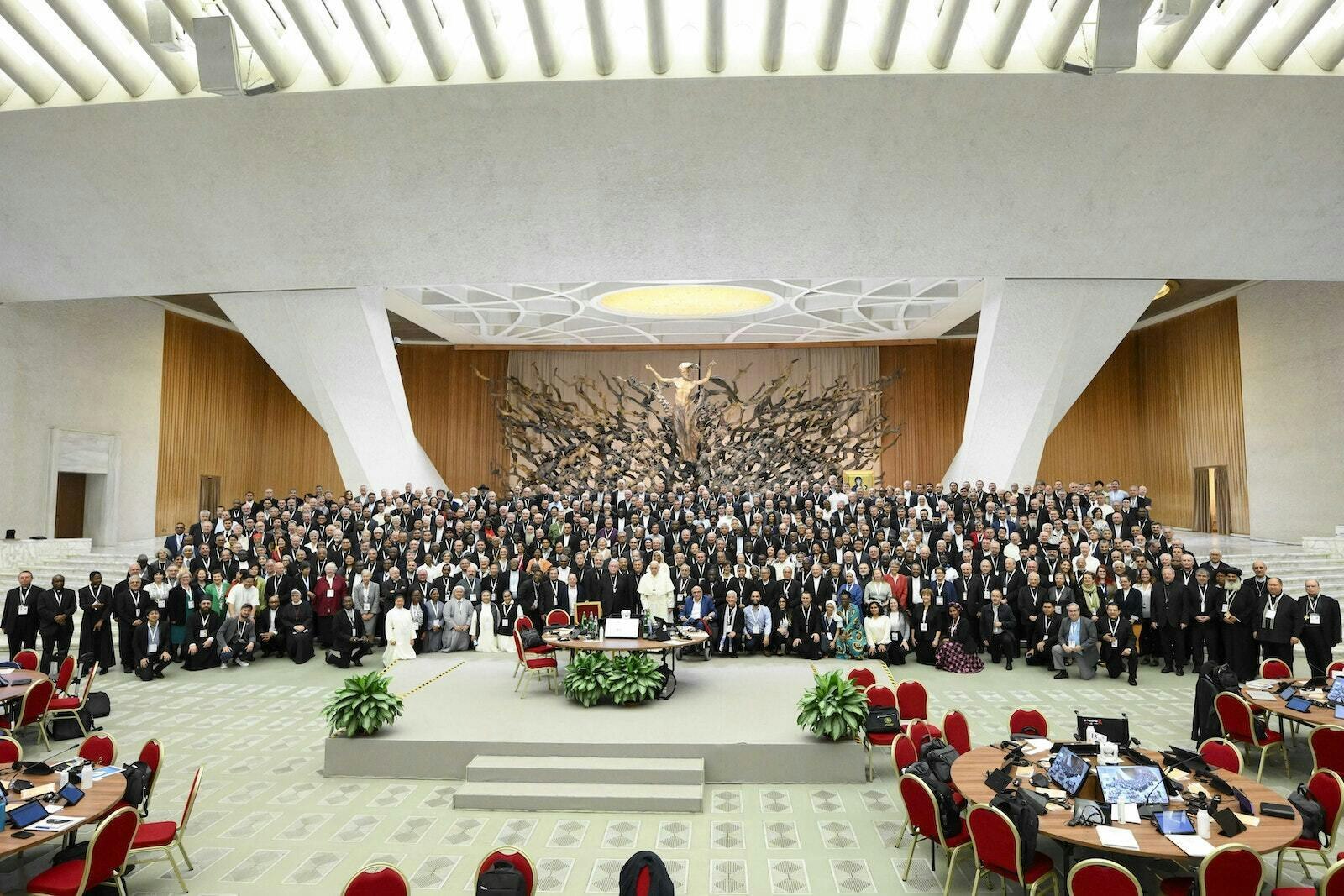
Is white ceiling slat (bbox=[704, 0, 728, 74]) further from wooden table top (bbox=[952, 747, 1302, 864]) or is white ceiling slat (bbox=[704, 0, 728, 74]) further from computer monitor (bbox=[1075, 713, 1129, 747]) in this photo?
wooden table top (bbox=[952, 747, 1302, 864])

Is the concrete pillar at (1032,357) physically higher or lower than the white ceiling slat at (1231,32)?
lower

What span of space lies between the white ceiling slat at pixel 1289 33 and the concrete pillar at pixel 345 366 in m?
14.5

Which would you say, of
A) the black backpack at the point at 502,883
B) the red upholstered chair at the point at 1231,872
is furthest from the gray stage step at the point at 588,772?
the red upholstered chair at the point at 1231,872

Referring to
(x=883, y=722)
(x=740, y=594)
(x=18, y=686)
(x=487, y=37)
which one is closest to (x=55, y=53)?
(x=487, y=37)

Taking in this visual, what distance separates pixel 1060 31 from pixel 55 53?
12.0 m

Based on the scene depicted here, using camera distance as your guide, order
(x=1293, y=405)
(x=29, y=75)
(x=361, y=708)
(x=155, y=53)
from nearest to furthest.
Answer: (x=361, y=708), (x=155, y=53), (x=29, y=75), (x=1293, y=405)

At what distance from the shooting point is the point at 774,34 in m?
10.5

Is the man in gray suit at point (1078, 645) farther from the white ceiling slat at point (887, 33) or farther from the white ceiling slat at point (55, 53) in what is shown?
the white ceiling slat at point (55, 53)

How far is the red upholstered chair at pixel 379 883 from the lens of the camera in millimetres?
3730

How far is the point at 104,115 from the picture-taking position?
39.3ft

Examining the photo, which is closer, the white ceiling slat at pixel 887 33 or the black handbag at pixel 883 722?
the black handbag at pixel 883 722

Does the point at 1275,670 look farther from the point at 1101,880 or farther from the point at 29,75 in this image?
the point at 29,75

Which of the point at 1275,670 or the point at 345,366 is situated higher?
the point at 345,366

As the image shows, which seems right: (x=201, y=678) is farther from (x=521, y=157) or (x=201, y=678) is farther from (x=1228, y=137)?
(x=1228, y=137)
